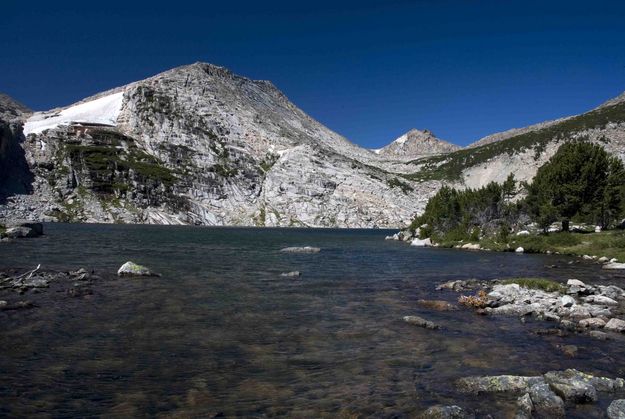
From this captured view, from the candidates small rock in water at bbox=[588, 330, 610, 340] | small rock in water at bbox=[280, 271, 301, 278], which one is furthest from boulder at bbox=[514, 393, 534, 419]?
small rock in water at bbox=[280, 271, 301, 278]

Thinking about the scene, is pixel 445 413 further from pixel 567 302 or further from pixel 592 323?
pixel 567 302

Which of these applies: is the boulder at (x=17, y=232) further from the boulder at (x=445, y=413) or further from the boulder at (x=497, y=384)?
the boulder at (x=445, y=413)

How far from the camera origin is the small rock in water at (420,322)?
19.8m

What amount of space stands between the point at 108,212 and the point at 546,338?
171733 mm

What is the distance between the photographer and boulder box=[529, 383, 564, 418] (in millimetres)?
10972

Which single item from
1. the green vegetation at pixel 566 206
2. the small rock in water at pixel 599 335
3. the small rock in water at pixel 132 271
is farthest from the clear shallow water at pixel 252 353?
the green vegetation at pixel 566 206

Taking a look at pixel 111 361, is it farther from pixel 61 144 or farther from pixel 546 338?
pixel 61 144

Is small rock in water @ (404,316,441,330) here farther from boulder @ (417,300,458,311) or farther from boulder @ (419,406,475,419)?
boulder @ (419,406,475,419)

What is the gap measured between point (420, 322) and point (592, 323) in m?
8.01

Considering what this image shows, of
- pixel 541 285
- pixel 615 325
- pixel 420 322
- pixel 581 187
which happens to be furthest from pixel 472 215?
pixel 420 322

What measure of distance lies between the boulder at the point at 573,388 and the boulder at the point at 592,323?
8760mm

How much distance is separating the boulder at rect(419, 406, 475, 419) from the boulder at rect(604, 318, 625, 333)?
12.8 metres

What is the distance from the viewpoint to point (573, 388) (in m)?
12.0

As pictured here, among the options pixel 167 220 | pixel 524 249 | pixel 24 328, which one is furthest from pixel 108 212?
pixel 24 328
